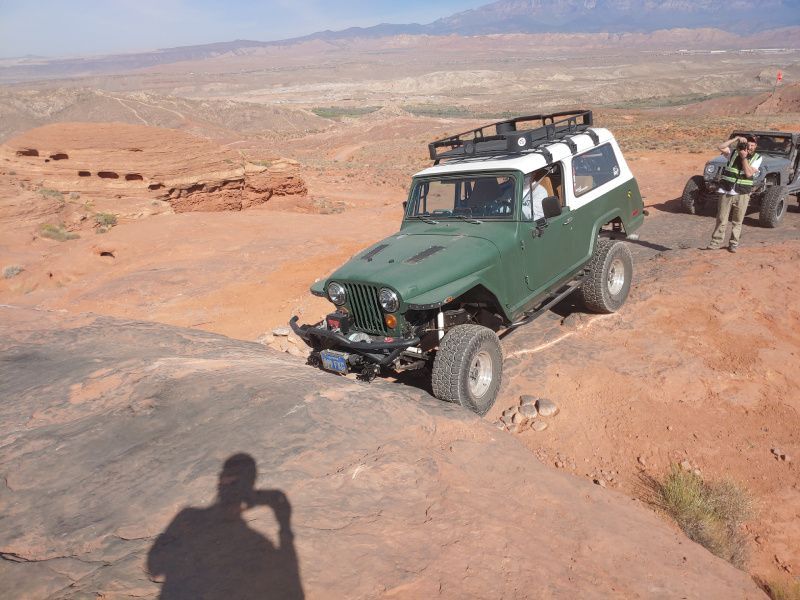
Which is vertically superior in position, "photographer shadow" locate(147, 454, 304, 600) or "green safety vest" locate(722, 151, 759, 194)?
"green safety vest" locate(722, 151, 759, 194)

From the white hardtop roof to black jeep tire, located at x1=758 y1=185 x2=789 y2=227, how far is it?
557 cm

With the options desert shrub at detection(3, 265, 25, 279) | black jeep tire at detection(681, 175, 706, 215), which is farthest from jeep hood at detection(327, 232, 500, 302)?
desert shrub at detection(3, 265, 25, 279)

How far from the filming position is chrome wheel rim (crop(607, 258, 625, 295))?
6444mm

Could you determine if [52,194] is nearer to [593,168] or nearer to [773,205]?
[593,168]

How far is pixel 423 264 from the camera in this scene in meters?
4.52

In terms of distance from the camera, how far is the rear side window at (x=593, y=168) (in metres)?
5.92

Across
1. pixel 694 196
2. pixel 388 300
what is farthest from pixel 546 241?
pixel 694 196

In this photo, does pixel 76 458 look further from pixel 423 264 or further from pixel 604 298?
pixel 604 298

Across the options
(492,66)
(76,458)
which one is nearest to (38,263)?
(76,458)

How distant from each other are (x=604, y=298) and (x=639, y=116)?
1532 inches

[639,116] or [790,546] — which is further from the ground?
[639,116]

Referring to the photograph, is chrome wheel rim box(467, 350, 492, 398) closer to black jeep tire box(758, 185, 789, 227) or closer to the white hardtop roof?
the white hardtop roof

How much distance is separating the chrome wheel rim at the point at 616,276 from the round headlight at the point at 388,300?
3301mm

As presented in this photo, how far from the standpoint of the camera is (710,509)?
11.7 feet
